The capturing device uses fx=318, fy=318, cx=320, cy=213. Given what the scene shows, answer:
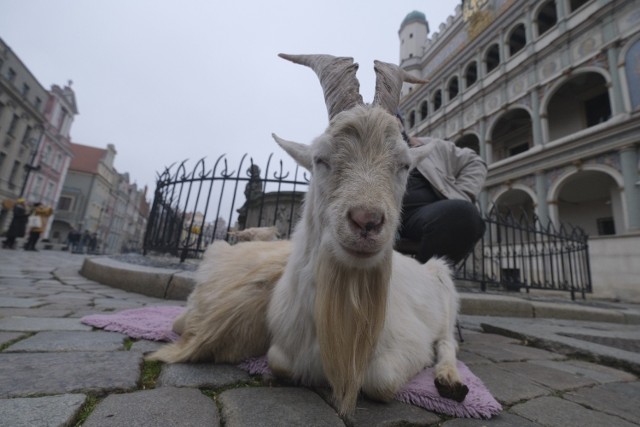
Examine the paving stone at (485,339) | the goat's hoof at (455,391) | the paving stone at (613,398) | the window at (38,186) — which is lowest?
the paving stone at (613,398)

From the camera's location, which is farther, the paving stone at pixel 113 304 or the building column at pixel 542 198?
the building column at pixel 542 198

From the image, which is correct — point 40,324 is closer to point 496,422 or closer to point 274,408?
point 274,408

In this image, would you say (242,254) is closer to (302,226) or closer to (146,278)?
(302,226)

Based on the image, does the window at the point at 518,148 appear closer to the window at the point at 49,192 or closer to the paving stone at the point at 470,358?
the paving stone at the point at 470,358

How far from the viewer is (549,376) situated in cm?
198

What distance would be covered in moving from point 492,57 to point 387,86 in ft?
83.6

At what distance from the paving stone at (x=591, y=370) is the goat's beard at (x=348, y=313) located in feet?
5.48

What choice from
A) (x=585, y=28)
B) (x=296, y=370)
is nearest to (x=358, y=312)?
(x=296, y=370)

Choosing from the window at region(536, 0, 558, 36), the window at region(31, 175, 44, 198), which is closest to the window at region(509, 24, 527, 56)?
the window at region(536, 0, 558, 36)

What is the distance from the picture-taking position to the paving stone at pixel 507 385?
1.58 metres

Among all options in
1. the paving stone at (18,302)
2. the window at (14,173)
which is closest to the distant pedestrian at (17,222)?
the paving stone at (18,302)

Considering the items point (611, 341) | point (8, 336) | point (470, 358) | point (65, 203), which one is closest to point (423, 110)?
point (611, 341)

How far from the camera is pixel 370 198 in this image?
1296 mm

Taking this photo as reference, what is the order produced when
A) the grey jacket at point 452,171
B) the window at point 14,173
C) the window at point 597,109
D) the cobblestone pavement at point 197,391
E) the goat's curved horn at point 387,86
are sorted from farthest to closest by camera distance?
the window at point 14,173
the window at point 597,109
the grey jacket at point 452,171
the goat's curved horn at point 387,86
the cobblestone pavement at point 197,391
